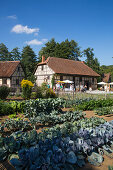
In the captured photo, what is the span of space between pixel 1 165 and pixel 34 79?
28718mm

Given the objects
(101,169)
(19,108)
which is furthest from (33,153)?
(19,108)

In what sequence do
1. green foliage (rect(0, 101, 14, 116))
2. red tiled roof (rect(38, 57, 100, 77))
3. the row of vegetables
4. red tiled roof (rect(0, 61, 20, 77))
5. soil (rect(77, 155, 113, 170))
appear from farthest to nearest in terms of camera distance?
1. red tiled roof (rect(38, 57, 100, 77))
2. red tiled roof (rect(0, 61, 20, 77))
3. green foliage (rect(0, 101, 14, 116))
4. soil (rect(77, 155, 113, 170))
5. the row of vegetables

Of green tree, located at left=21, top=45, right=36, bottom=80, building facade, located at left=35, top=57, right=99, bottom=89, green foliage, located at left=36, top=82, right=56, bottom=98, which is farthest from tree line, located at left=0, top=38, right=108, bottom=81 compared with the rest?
green foliage, located at left=36, top=82, right=56, bottom=98

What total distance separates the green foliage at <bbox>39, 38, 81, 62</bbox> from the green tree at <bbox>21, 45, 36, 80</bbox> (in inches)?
149

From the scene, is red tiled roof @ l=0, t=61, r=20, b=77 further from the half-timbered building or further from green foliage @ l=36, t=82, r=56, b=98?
green foliage @ l=36, t=82, r=56, b=98

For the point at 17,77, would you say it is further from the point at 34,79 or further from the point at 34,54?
the point at 34,54

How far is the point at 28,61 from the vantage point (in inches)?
1585

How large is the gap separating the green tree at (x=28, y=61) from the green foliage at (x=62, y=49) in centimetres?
379

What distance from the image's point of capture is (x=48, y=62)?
94.7 feet

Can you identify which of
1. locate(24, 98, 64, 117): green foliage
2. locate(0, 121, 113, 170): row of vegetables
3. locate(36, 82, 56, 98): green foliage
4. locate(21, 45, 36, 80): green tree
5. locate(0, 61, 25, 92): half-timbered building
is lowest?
locate(0, 121, 113, 170): row of vegetables

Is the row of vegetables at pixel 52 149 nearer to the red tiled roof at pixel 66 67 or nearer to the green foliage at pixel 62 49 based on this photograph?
the red tiled roof at pixel 66 67

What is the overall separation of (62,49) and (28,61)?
10.5m

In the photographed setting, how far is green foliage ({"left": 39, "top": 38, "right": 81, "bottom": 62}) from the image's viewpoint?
134 ft

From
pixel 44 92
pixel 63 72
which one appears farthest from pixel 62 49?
pixel 44 92
